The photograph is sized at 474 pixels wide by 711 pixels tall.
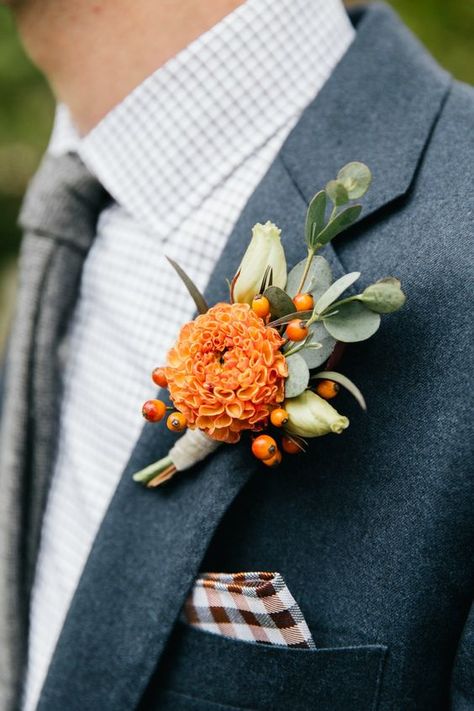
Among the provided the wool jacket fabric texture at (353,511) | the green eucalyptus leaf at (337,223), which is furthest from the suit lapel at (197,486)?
the green eucalyptus leaf at (337,223)

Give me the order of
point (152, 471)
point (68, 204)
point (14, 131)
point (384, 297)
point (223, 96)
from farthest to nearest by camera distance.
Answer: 1. point (14, 131)
2. point (68, 204)
3. point (223, 96)
4. point (152, 471)
5. point (384, 297)

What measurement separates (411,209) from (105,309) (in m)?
0.53

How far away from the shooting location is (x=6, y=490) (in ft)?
3.95

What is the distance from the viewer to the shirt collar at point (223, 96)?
1.00 meters

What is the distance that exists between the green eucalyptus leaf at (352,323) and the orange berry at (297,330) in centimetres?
3

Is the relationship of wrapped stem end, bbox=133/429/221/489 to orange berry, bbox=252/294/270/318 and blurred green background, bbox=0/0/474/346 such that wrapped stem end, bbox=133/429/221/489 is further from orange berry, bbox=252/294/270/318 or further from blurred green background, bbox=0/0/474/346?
blurred green background, bbox=0/0/474/346

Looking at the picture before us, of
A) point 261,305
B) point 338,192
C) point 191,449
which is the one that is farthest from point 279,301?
point 191,449

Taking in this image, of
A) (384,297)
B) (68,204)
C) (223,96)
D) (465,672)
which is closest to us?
(384,297)

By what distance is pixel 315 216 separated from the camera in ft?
2.34

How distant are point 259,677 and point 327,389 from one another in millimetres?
375

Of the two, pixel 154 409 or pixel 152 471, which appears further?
pixel 152 471

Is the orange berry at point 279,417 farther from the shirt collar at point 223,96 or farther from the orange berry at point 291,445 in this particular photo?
the shirt collar at point 223,96

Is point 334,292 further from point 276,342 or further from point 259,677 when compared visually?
point 259,677

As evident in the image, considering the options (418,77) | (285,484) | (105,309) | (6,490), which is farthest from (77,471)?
(418,77)
